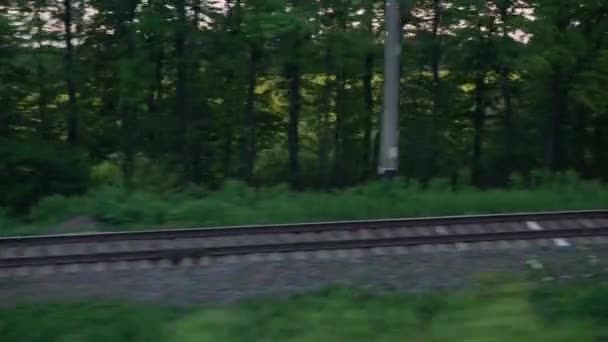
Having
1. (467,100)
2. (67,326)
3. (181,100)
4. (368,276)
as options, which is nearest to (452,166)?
(467,100)

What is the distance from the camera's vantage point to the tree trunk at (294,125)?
26.2 m

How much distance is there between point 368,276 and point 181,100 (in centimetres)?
1653

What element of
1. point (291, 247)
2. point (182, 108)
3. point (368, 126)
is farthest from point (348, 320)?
point (368, 126)

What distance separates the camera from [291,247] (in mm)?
11688

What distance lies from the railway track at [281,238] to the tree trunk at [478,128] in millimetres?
13960

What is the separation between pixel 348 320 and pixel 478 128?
903 inches

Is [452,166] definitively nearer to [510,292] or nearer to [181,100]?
[181,100]

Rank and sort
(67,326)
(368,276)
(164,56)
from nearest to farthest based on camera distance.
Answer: (67,326) < (368,276) < (164,56)

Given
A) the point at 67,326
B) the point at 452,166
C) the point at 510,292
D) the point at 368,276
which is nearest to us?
the point at 510,292

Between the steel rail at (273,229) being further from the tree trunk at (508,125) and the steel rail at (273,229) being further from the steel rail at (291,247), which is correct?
the tree trunk at (508,125)

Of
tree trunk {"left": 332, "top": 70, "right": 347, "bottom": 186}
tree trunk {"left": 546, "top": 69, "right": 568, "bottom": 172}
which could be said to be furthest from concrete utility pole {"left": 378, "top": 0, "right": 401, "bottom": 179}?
tree trunk {"left": 546, "top": 69, "right": 568, "bottom": 172}

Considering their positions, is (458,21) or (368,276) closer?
(368,276)

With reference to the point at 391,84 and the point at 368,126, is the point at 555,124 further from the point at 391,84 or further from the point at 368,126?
the point at 391,84

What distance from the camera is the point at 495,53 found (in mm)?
25219
